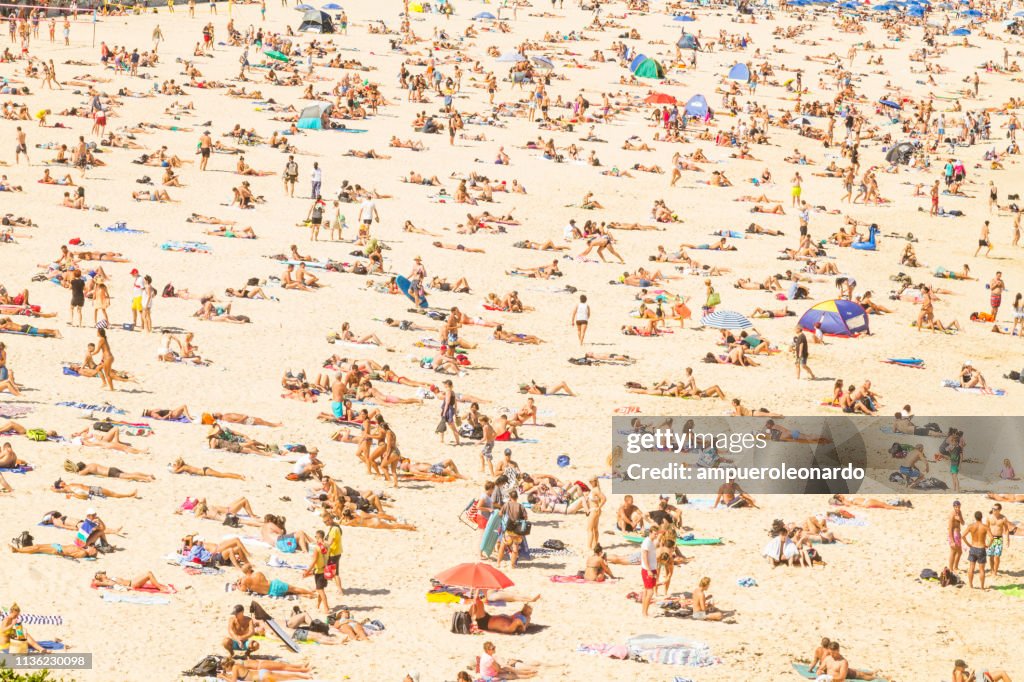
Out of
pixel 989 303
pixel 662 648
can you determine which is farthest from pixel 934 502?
pixel 989 303

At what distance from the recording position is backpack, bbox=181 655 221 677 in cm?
1399

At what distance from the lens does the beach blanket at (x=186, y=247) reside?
31516 millimetres

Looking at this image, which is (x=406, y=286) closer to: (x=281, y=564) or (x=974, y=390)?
(x=974, y=390)

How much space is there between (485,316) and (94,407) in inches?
384

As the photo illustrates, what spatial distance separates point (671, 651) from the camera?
15.6 meters

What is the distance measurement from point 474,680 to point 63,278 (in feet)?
55.1

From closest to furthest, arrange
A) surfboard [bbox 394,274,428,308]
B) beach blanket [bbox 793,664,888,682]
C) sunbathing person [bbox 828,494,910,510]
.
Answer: beach blanket [bbox 793,664,888,682] < sunbathing person [bbox 828,494,910,510] < surfboard [bbox 394,274,428,308]

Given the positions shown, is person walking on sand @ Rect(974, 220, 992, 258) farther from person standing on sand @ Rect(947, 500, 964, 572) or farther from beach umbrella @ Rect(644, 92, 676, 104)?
person standing on sand @ Rect(947, 500, 964, 572)

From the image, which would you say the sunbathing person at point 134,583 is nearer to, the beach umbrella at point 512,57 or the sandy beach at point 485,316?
the sandy beach at point 485,316

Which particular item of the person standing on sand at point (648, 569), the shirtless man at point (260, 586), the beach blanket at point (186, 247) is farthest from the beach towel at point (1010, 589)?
the beach blanket at point (186, 247)

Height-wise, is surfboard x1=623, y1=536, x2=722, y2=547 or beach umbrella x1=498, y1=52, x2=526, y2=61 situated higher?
beach umbrella x1=498, y1=52, x2=526, y2=61

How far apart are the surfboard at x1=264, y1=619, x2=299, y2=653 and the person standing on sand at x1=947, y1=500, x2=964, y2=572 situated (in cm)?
854

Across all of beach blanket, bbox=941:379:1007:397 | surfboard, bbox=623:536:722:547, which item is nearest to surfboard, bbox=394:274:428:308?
beach blanket, bbox=941:379:1007:397

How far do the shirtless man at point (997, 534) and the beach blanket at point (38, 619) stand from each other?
1128cm
